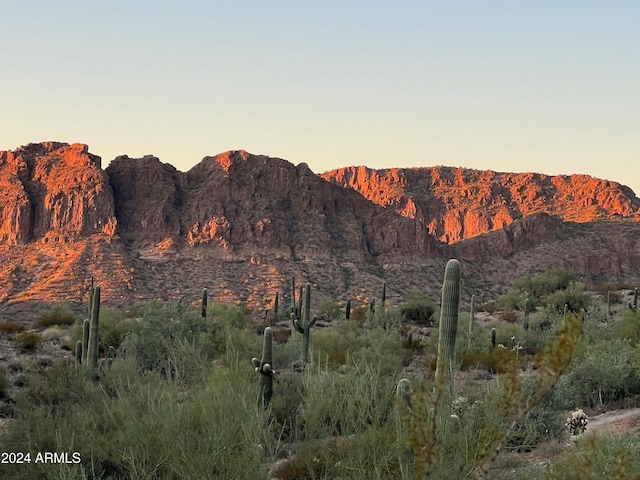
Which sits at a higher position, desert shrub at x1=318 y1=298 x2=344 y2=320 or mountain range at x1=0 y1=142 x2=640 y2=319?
mountain range at x1=0 y1=142 x2=640 y2=319

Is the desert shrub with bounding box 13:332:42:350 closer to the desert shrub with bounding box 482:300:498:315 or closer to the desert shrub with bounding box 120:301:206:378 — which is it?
the desert shrub with bounding box 120:301:206:378

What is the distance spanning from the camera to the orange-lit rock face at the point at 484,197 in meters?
105

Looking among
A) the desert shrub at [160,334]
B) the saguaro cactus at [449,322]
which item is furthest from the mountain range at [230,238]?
the saguaro cactus at [449,322]

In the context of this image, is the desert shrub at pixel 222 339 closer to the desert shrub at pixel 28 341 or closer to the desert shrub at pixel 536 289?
the desert shrub at pixel 28 341

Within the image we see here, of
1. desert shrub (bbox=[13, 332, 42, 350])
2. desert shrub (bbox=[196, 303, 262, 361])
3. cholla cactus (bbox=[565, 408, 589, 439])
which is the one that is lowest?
desert shrub (bbox=[13, 332, 42, 350])

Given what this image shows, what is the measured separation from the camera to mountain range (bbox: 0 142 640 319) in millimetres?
60969

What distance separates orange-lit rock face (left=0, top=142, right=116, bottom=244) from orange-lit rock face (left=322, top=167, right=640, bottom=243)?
4008cm

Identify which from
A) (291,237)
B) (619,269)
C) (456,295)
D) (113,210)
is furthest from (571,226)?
(456,295)

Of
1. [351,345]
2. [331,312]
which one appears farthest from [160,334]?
[331,312]

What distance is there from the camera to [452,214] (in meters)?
115

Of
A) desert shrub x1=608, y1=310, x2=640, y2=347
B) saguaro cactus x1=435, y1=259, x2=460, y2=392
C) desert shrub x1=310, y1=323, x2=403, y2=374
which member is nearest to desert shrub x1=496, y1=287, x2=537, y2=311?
desert shrub x1=608, y1=310, x2=640, y2=347

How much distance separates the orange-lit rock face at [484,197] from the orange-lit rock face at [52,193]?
4008 centimetres

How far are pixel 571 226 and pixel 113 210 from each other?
54855 millimetres

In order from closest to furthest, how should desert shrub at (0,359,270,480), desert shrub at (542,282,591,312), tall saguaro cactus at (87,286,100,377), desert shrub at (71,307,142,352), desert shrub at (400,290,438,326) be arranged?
desert shrub at (0,359,270,480), tall saguaro cactus at (87,286,100,377), desert shrub at (71,307,142,352), desert shrub at (542,282,591,312), desert shrub at (400,290,438,326)
